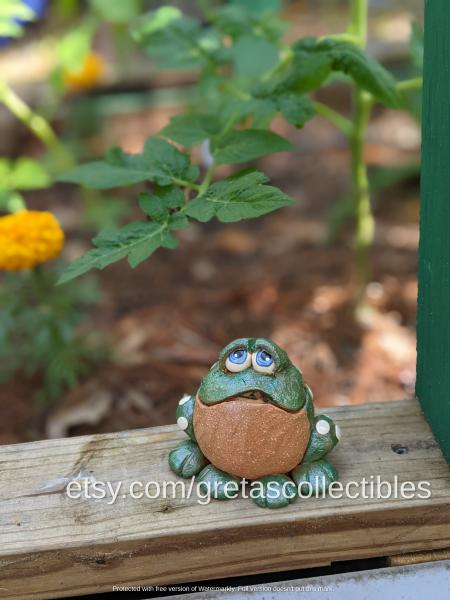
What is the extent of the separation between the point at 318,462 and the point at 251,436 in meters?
0.15

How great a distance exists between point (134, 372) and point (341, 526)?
40.1 inches

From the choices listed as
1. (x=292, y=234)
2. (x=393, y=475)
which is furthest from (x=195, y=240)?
(x=393, y=475)

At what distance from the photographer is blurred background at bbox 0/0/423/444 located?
2043 mm

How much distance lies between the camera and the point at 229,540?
125 centimetres

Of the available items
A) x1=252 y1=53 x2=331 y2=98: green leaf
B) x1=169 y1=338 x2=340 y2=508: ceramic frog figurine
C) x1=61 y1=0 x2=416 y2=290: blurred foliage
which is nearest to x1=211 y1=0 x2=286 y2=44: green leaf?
x1=61 y1=0 x2=416 y2=290: blurred foliage

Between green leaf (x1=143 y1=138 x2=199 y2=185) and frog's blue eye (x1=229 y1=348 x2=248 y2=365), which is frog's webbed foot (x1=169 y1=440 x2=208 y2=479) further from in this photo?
green leaf (x1=143 y1=138 x2=199 y2=185)

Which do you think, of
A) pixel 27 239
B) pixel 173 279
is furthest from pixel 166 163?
pixel 173 279

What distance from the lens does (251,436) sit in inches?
47.5

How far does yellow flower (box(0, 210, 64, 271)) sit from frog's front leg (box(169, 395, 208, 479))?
0.54 meters

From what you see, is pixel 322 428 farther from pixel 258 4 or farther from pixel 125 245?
pixel 258 4

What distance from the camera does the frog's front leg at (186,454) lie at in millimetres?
1299

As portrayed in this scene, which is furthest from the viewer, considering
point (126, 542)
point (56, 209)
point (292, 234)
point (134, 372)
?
point (56, 209)

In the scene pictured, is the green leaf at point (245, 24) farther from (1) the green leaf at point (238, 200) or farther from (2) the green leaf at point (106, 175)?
(1) the green leaf at point (238, 200)

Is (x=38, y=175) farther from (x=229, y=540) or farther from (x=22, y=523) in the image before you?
(x=229, y=540)
